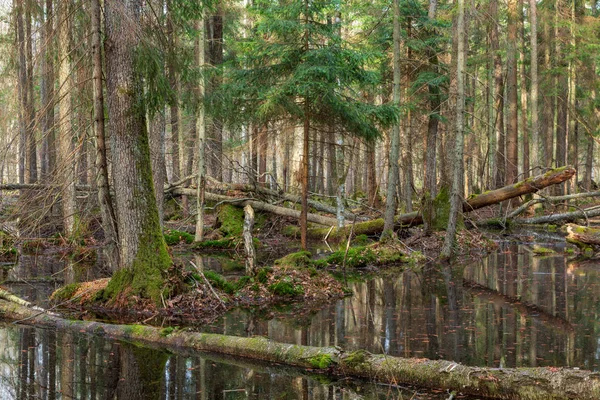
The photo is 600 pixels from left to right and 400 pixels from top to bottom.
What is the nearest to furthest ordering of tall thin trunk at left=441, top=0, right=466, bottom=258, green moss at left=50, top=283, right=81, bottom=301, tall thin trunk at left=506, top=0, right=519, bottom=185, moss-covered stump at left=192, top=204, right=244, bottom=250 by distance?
green moss at left=50, top=283, right=81, bottom=301 < tall thin trunk at left=441, top=0, right=466, bottom=258 < moss-covered stump at left=192, top=204, right=244, bottom=250 < tall thin trunk at left=506, top=0, right=519, bottom=185

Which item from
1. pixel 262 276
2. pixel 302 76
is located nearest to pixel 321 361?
pixel 262 276

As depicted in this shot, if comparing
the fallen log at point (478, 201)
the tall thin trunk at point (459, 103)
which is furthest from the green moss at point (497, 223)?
the tall thin trunk at point (459, 103)

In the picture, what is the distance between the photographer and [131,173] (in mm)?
9531

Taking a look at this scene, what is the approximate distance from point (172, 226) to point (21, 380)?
52.9 feet

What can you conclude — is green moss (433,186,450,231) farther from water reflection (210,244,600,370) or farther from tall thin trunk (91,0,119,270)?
tall thin trunk (91,0,119,270)

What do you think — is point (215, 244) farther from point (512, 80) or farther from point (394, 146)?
point (512, 80)

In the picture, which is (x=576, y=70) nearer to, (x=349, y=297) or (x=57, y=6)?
(x=349, y=297)

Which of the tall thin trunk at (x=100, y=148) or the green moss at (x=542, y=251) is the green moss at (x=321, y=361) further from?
the green moss at (x=542, y=251)

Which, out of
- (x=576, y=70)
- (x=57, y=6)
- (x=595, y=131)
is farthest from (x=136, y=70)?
(x=595, y=131)

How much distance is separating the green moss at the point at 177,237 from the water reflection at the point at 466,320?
26.7 ft

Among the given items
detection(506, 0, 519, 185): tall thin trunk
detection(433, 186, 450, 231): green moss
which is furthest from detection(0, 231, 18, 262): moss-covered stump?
detection(506, 0, 519, 185): tall thin trunk

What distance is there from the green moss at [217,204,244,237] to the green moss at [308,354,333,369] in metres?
13.4

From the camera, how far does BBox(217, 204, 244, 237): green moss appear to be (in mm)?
19844

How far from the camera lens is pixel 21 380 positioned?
5969 millimetres
